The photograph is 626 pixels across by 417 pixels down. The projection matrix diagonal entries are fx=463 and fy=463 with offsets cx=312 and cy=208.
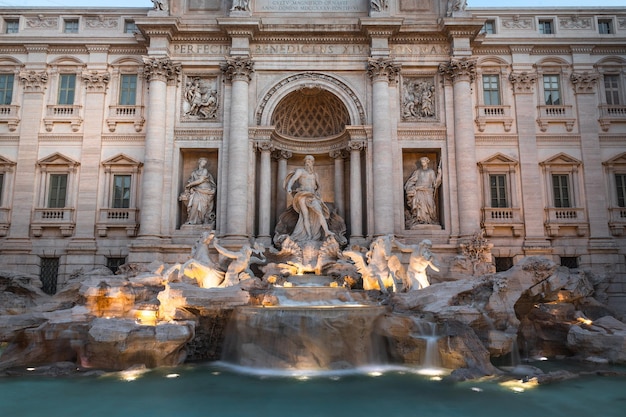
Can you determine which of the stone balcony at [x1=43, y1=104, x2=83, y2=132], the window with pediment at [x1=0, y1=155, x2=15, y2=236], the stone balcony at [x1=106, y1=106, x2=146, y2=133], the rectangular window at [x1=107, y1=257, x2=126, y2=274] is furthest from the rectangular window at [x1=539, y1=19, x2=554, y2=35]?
the window with pediment at [x1=0, y1=155, x2=15, y2=236]

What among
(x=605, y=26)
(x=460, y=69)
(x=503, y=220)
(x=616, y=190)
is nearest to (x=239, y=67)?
(x=460, y=69)

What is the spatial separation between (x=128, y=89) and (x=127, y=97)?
396 mm

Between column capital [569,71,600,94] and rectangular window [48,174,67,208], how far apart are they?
956 inches

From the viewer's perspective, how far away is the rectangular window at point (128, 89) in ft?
72.1

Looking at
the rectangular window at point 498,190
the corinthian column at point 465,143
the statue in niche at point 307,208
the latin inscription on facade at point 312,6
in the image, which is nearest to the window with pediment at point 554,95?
the rectangular window at point 498,190

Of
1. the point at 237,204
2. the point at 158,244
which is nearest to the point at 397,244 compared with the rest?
the point at 237,204

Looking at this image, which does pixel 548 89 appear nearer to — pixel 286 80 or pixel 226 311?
pixel 286 80

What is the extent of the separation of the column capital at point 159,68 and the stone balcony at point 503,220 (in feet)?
50.9

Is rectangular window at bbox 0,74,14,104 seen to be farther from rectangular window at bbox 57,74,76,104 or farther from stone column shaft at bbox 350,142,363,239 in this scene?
stone column shaft at bbox 350,142,363,239

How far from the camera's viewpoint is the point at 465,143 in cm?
2047

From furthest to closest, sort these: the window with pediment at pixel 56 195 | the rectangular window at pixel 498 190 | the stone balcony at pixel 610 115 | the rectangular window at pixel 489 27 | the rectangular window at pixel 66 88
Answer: the rectangular window at pixel 489 27
the rectangular window at pixel 66 88
the stone balcony at pixel 610 115
the rectangular window at pixel 498 190
the window with pediment at pixel 56 195

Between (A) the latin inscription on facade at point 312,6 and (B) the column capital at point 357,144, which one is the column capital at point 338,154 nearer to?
(B) the column capital at point 357,144

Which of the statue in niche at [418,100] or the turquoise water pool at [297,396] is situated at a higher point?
the statue in niche at [418,100]

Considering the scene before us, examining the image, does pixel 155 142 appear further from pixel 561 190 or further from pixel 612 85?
pixel 612 85
